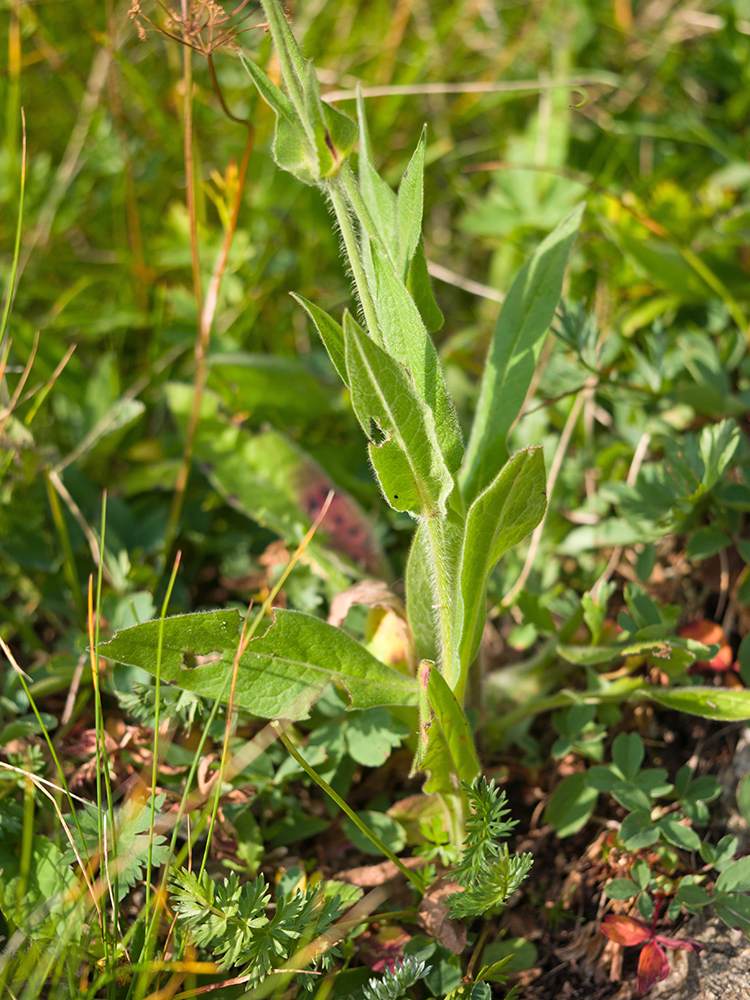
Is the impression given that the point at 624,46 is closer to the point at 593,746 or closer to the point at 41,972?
the point at 593,746

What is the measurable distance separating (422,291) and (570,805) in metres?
1.18

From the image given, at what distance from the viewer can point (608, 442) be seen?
95.4 inches

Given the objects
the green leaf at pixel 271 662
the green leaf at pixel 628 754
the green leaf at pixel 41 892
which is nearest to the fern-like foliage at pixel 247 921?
the green leaf at pixel 41 892

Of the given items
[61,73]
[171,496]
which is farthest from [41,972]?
[61,73]

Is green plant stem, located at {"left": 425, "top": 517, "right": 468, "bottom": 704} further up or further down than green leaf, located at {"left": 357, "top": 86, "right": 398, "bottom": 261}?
further down

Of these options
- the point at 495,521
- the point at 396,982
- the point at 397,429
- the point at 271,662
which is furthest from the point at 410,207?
the point at 396,982

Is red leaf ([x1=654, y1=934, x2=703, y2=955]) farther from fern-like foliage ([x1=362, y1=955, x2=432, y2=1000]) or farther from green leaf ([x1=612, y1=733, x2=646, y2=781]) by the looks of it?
fern-like foliage ([x1=362, y1=955, x2=432, y2=1000])

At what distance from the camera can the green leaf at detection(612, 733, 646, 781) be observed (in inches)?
67.5

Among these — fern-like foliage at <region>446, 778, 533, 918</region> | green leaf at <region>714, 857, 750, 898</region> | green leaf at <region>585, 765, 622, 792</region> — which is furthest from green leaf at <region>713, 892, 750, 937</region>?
fern-like foliage at <region>446, 778, 533, 918</region>

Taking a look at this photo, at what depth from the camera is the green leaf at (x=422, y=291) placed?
153 centimetres

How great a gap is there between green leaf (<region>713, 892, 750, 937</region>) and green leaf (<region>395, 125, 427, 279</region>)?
1334mm

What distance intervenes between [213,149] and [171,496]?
62.8 inches

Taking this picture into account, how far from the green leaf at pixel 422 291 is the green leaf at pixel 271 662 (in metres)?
0.64

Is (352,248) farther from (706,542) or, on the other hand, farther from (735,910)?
(735,910)
